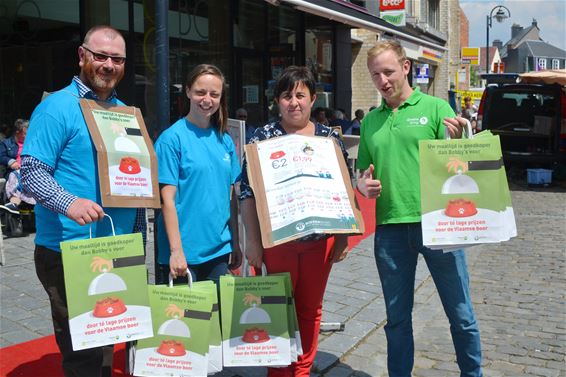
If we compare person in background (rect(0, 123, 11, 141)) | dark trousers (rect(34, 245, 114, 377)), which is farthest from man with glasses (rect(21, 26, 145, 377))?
person in background (rect(0, 123, 11, 141))

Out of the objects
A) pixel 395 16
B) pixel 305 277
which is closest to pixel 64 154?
pixel 305 277

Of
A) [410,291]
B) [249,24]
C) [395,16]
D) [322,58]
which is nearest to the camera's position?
[410,291]

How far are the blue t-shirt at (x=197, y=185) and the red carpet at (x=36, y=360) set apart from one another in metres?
1.25

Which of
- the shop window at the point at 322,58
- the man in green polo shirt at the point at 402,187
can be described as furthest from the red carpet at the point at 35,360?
the shop window at the point at 322,58

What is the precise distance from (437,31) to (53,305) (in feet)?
90.6

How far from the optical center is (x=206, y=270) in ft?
10.4

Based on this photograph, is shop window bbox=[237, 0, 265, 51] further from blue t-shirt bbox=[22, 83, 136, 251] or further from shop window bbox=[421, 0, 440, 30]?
shop window bbox=[421, 0, 440, 30]

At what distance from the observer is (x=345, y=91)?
16531mm

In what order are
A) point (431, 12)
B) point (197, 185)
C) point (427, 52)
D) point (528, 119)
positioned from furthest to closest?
point (431, 12) → point (427, 52) → point (528, 119) → point (197, 185)

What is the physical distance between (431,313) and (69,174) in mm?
3519

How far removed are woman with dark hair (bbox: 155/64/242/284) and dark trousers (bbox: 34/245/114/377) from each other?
0.51m

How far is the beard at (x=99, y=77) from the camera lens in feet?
9.02

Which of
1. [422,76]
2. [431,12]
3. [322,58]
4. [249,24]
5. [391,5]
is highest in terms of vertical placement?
[431,12]

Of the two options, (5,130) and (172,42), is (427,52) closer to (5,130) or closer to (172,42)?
(172,42)
